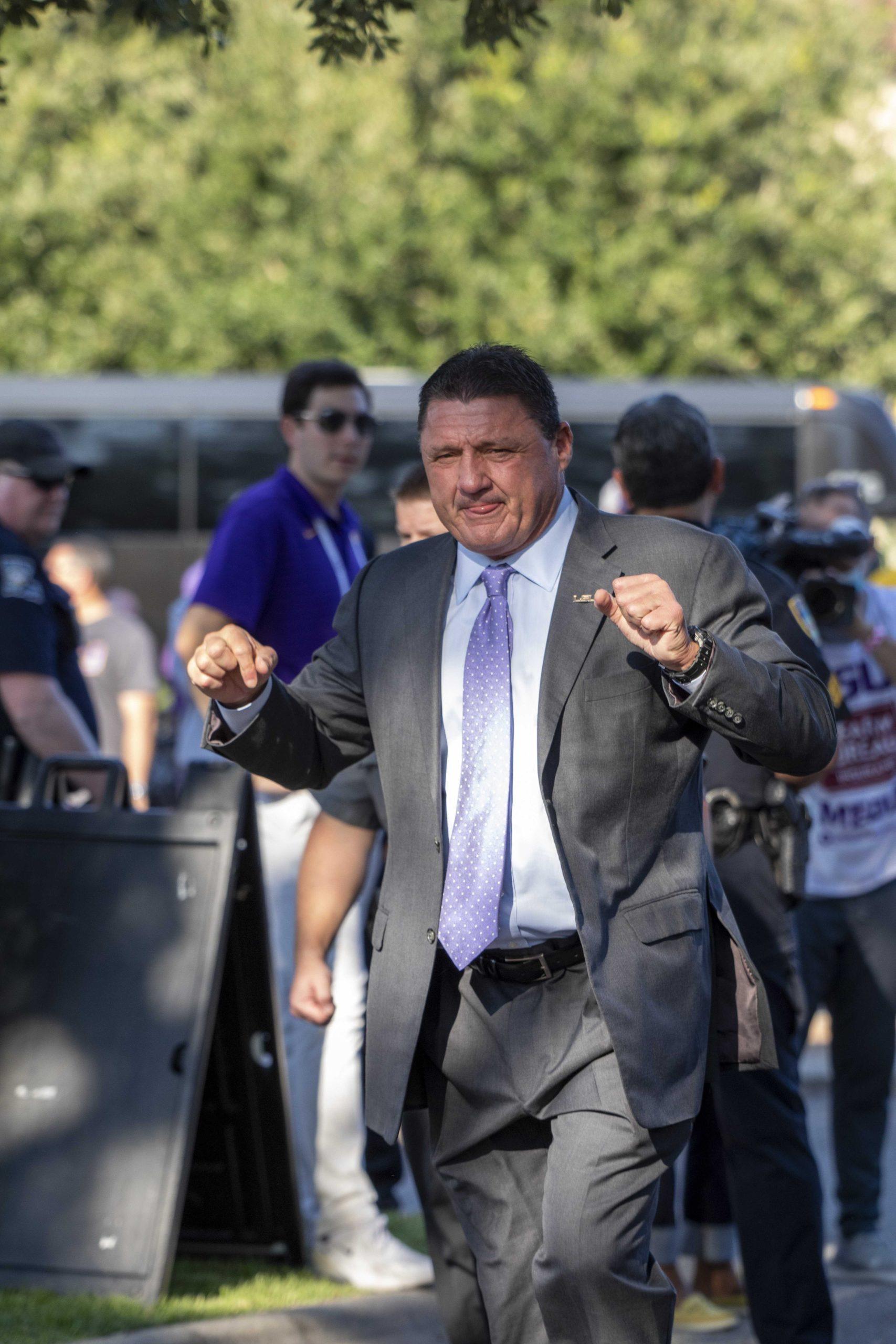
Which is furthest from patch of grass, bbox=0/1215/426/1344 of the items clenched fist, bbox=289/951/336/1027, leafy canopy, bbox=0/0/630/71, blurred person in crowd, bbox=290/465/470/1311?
leafy canopy, bbox=0/0/630/71

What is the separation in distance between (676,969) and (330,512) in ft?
8.42

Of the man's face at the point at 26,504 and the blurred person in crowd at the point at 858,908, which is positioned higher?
the man's face at the point at 26,504

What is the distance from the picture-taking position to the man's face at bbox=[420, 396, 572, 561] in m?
2.84

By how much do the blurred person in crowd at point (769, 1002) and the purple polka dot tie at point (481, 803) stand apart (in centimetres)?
106

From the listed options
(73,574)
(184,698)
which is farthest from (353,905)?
(73,574)

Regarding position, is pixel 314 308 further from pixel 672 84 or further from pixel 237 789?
pixel 237 789

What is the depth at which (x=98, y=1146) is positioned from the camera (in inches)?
162

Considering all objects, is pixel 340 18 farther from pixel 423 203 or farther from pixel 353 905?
pixel 423 203

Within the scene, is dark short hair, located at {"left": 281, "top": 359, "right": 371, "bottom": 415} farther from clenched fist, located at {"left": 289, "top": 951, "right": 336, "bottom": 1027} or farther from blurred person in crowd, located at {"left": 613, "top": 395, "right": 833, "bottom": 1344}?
clenched fist, located at {"left": 289, "top": 951, "right": 336, "bottom": 1027}

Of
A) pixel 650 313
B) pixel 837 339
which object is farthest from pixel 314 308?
pixel 837 339

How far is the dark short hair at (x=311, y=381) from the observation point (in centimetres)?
496

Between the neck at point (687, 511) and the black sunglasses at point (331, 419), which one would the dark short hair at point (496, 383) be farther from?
the black sunglasses at point (331, 419)

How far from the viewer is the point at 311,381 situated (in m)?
4.97

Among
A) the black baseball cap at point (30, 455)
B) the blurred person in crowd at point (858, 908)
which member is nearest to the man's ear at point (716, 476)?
the blurred person in crowd at point (858, 908)
